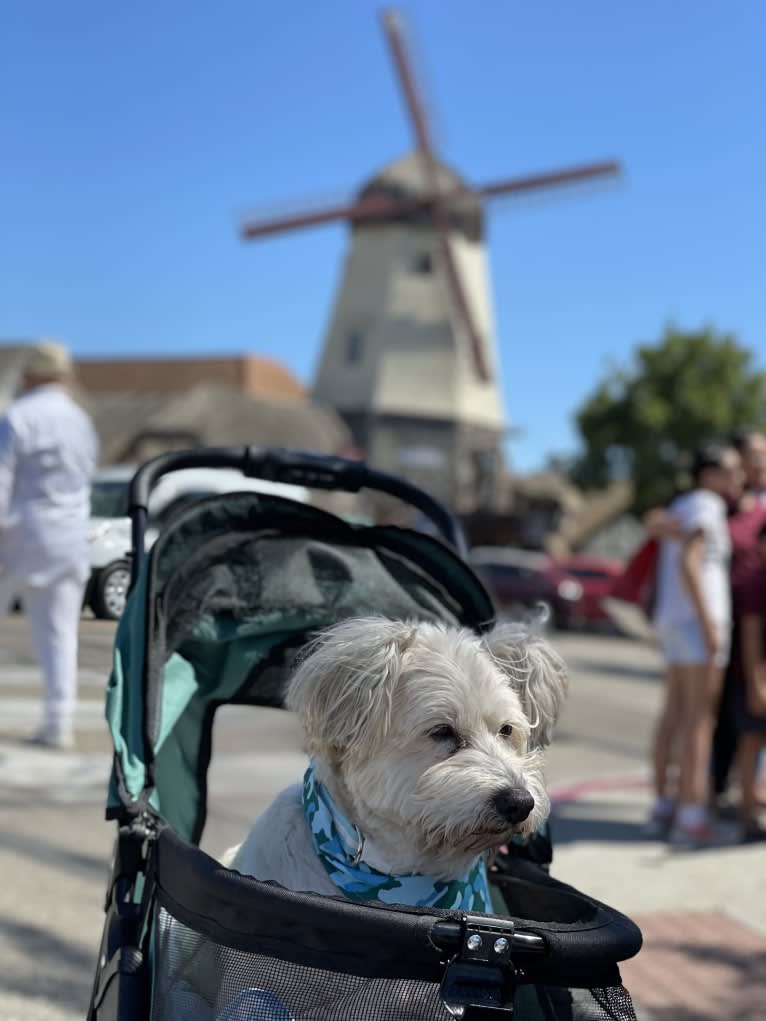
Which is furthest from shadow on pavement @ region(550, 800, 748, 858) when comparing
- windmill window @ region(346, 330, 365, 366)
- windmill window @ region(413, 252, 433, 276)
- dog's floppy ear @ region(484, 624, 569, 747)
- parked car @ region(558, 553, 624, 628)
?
windmill window @ region(413, 252, 433, 276)

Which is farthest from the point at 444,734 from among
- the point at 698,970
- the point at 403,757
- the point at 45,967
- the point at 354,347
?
the point at 354,347

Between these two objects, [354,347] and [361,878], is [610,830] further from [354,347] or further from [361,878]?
[354,347]

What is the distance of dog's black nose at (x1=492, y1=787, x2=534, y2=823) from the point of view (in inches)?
93.0

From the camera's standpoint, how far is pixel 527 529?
42.7m

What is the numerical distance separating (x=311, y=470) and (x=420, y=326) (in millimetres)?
36674

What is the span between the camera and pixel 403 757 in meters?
2.51

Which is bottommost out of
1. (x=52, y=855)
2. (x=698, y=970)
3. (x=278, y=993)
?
(x=698, y=970)

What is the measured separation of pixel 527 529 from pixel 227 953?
41.1 metres

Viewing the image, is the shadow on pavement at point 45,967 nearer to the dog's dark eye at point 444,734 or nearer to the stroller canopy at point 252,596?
the stroller canopy at point 252,596

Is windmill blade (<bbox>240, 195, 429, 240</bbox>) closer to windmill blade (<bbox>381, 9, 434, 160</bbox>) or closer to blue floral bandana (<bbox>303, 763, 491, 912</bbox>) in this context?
windmill blade (<bbox>381, 9, 434, 160</bbox>)

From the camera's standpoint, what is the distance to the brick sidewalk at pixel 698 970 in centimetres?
389

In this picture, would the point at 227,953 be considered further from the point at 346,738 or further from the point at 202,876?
the point at 346,738

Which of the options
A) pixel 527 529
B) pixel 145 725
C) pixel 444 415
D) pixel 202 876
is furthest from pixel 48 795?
pixel 527 529

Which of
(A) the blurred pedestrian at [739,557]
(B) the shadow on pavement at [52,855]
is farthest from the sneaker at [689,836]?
(B) the shadow on pavement at [52,855]
